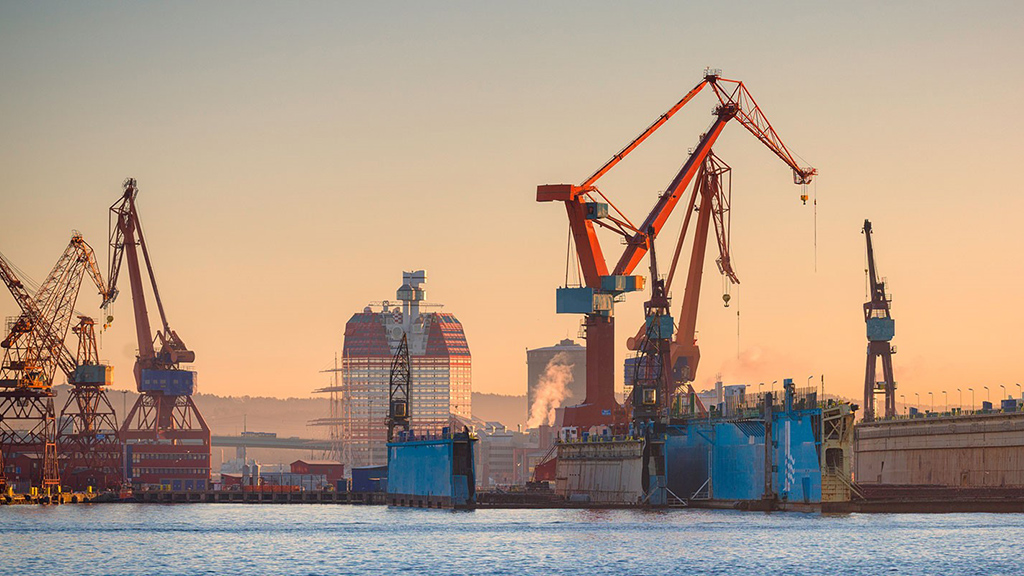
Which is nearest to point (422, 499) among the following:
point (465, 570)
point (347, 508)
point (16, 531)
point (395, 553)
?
point (347, 508)

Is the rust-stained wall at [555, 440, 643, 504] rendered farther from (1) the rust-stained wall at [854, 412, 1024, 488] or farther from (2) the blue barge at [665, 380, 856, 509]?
(1) the rust-stained wall at [854, 412, 1024, 488]

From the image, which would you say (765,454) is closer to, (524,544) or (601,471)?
(601,471)

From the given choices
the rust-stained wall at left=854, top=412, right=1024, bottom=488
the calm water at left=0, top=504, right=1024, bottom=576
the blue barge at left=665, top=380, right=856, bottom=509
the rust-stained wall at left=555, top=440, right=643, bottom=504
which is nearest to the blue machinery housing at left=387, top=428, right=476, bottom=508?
the calm water at left=0, top=504, right=1024, bottom=576

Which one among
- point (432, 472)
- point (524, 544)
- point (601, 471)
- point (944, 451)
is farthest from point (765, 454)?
point (524, 544)

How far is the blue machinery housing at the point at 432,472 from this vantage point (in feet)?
538

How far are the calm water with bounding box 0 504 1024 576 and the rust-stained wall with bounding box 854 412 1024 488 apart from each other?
45.2 feet

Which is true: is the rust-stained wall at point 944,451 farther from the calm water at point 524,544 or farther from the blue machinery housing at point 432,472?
the blue machinery housing at point 432,472

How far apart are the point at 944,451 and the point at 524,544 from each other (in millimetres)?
68430

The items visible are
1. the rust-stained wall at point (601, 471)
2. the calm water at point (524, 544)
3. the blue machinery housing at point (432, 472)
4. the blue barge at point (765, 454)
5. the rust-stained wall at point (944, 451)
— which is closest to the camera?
the calm water at point (524, 544)

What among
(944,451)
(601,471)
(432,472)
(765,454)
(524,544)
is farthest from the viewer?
(432,472)

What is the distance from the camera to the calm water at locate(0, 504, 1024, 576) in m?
101

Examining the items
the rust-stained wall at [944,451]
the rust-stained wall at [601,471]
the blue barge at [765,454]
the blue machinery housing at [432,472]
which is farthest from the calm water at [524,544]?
the rust-stained wall at [944,451]

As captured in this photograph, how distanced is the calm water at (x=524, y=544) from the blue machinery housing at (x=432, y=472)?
226 inches

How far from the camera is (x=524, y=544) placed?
118 m
